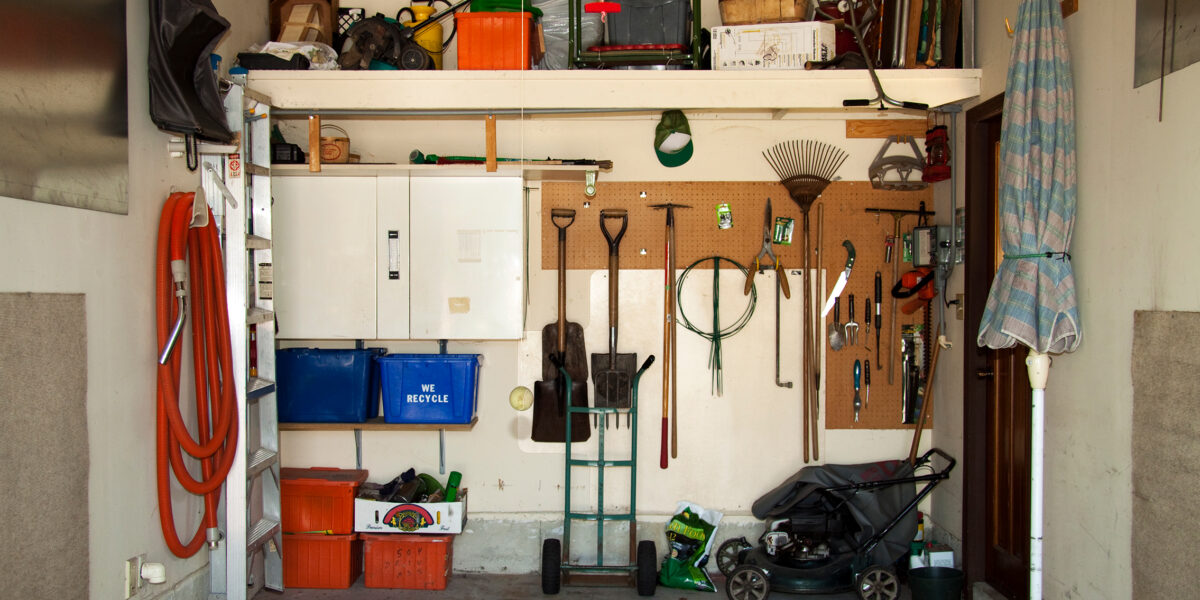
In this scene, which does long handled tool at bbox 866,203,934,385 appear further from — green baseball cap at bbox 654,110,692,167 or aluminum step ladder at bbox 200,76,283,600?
aluminum step ladder at bbox 200,76,283,600

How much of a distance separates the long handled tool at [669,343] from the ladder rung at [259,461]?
1884mm

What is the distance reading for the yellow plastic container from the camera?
4.07m

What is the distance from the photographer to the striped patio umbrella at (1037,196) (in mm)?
2650

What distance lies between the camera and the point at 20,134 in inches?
92.9

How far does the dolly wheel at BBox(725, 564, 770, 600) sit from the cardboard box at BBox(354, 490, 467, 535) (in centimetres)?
133

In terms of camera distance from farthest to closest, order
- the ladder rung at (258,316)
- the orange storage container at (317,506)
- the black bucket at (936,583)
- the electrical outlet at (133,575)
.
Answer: the orange storage container at (317,506)
the black bucket at (936,583)
the ladder rung at (258,316)
the electrical outlet at (133,575)

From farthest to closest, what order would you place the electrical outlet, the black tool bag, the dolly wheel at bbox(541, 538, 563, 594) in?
the dolly wheel at bbox(541, 538, 563, 594) → the black tool bag → the electrical outlet

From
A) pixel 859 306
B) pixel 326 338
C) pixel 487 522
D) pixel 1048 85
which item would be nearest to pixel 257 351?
pixel 326 338

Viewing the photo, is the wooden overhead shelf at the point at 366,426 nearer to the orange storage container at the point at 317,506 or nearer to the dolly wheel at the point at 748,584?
the orange storage container at the point at 317,506

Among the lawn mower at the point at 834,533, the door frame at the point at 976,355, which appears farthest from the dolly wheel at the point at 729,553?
the door frame at the point at 976,355

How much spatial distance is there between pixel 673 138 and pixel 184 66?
213 cm

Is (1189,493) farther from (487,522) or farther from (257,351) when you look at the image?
(257,351)

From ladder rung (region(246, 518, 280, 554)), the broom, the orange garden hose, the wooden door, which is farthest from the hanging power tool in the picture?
the wooden door

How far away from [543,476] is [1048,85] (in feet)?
9.46
